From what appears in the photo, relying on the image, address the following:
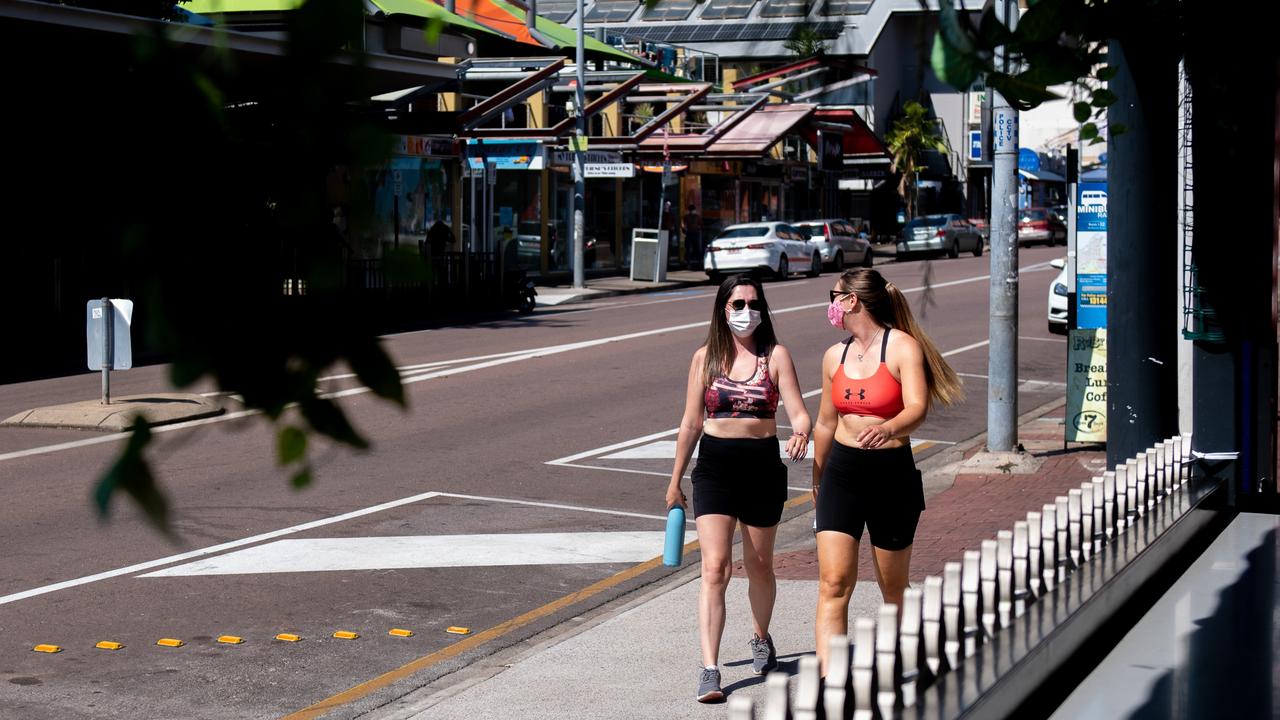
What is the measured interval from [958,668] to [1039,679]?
473 mm

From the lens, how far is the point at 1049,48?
2.55 metres

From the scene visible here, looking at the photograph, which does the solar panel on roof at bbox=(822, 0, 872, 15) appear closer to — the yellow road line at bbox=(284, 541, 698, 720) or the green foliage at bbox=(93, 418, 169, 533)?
the green foliage at bbox=(93, 418, 169, 533)

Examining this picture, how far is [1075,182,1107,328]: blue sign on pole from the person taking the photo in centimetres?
1276

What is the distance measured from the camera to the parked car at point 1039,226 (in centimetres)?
5759

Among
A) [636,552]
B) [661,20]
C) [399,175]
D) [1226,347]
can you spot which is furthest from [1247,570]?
[399,175]

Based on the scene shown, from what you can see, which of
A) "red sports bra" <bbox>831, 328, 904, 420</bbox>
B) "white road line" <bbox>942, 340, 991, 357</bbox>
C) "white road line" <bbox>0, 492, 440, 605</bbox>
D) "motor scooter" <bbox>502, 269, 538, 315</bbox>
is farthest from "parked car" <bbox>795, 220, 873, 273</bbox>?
"red sports bra" <bbox>831, 328, 904, 420</bbox>

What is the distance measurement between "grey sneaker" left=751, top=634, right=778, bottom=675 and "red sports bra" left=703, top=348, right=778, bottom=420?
979 mm

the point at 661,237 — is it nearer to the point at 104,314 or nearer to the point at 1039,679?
the point at 104,314

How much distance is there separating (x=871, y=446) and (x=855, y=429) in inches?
5.0

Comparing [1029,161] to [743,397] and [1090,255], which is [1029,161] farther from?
[743,397]

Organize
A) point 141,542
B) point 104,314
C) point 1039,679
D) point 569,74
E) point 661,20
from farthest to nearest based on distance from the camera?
1. point 569,74
2. point 104,314
3. point 141,542
4. point 1039,679
5. point 661,20

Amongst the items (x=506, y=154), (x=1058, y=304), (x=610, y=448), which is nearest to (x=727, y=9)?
(x=610, y=448)

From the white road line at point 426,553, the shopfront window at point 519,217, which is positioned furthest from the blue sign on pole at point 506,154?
the white road line at point 426,553

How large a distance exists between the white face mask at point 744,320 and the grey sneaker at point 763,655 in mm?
1352
